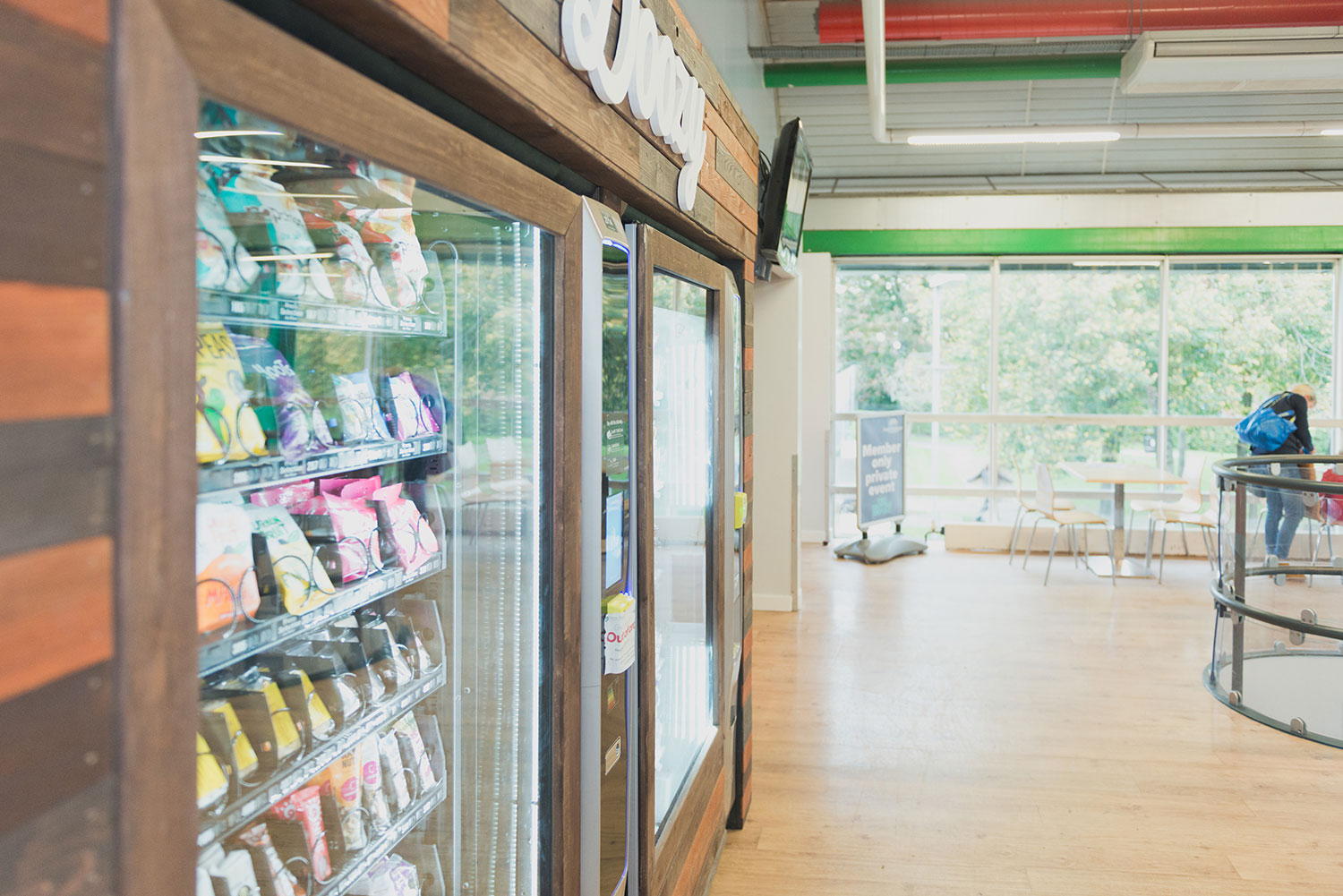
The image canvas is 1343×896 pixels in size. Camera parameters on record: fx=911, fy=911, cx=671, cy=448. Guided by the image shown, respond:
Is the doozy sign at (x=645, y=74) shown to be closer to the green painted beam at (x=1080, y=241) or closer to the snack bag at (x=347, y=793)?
the snack bag at (x=347, y=793)

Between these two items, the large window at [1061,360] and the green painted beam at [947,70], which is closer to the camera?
the green painted beam at [947,70]

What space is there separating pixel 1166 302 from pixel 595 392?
8.39 metres

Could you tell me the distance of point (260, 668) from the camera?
115cm

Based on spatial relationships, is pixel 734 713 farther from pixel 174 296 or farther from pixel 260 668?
pixel 174 296

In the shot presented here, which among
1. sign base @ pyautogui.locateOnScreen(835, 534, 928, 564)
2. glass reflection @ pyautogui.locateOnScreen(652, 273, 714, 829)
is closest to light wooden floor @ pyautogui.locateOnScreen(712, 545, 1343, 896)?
glass reflection @ pyautogui.locateOnScreen(652, 273, 714, 829)

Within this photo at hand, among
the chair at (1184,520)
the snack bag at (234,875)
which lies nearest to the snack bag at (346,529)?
the snack bag at (234,875)

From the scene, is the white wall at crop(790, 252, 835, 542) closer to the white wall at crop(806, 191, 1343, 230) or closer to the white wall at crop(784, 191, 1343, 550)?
the white wall at crop(784, 191, 1343, 550)

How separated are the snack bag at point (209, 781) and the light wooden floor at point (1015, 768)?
7.37 feet

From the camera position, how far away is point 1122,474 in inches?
284

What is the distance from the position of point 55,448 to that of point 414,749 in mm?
1038

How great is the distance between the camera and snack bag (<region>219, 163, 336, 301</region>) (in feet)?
3.10

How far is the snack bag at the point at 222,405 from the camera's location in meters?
0.88

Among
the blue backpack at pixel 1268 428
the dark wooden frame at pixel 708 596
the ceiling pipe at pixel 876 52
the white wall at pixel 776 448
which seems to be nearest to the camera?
the dark wooden frame at pixel 708 596

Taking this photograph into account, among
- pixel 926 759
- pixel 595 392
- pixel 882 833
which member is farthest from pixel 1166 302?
pixel 595 392
